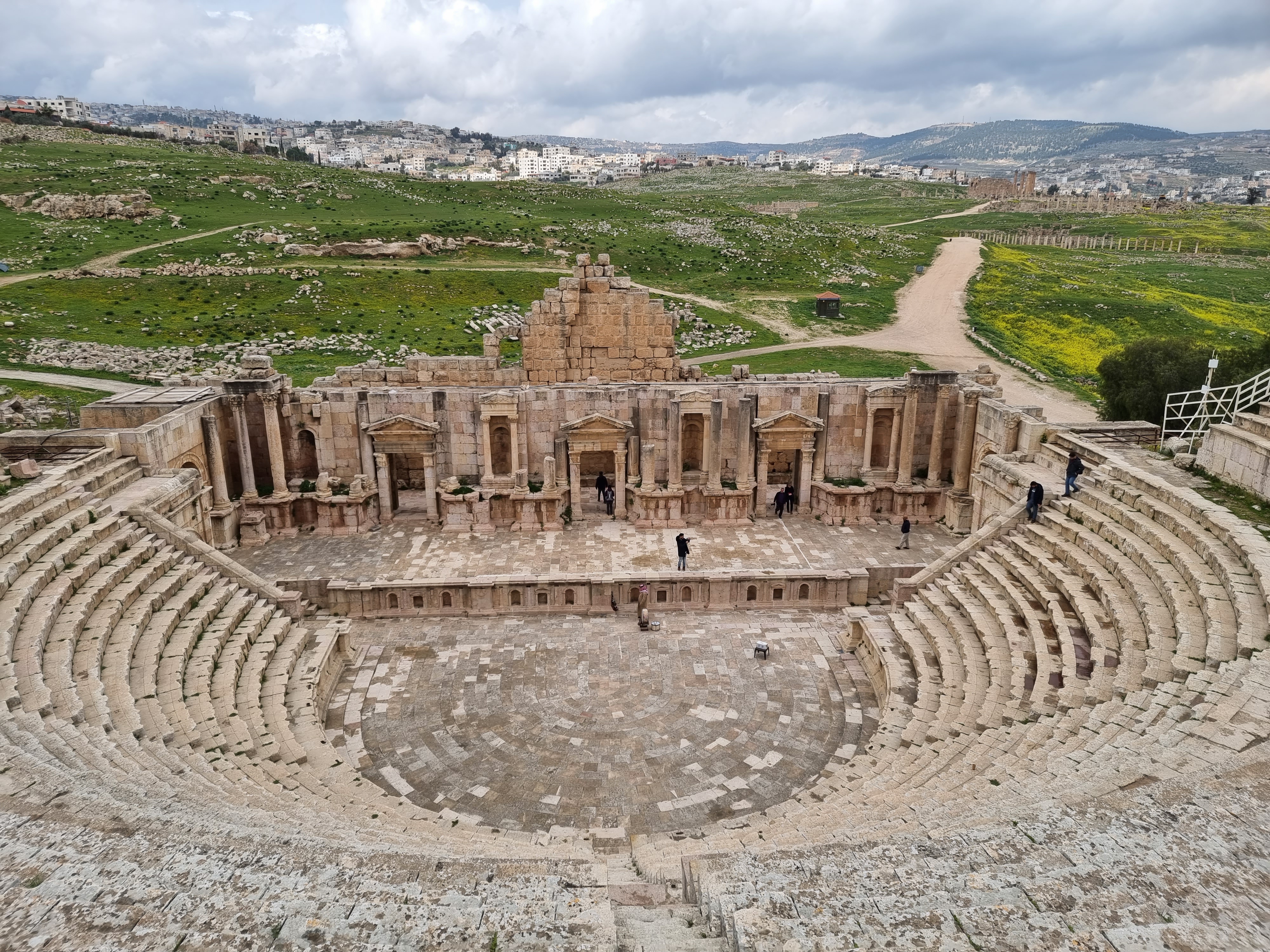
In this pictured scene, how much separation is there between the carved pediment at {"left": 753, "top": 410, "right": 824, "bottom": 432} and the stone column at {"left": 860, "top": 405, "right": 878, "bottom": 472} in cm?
151

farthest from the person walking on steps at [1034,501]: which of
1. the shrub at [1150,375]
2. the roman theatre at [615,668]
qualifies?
the shrub at [1150,375]

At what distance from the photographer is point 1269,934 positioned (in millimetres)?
6379

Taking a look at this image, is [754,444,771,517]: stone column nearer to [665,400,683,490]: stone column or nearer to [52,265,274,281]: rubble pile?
[665,400,683,490]: stone column

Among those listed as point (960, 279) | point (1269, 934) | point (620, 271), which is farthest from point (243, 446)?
point (960, 279)

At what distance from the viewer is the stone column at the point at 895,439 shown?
24.5 m

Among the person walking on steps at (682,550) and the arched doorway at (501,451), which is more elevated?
the arched doorway at (501,451)

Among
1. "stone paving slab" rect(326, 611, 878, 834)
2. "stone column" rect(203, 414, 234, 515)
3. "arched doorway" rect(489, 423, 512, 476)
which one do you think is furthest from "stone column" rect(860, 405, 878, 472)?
"stone column" rect(203, 414, 234, 515)

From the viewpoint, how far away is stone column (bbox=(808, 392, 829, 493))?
24.4 metres

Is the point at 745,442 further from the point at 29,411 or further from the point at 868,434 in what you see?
the point at 29,411

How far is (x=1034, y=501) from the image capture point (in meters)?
18.5

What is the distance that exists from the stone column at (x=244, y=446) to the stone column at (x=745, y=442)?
14263 mm

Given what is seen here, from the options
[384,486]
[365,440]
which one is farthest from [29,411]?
[384,486]

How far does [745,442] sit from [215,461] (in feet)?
50.5

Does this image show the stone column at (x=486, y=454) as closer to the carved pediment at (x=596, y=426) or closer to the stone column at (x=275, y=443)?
the carved pediment at (x=596, y=426)
